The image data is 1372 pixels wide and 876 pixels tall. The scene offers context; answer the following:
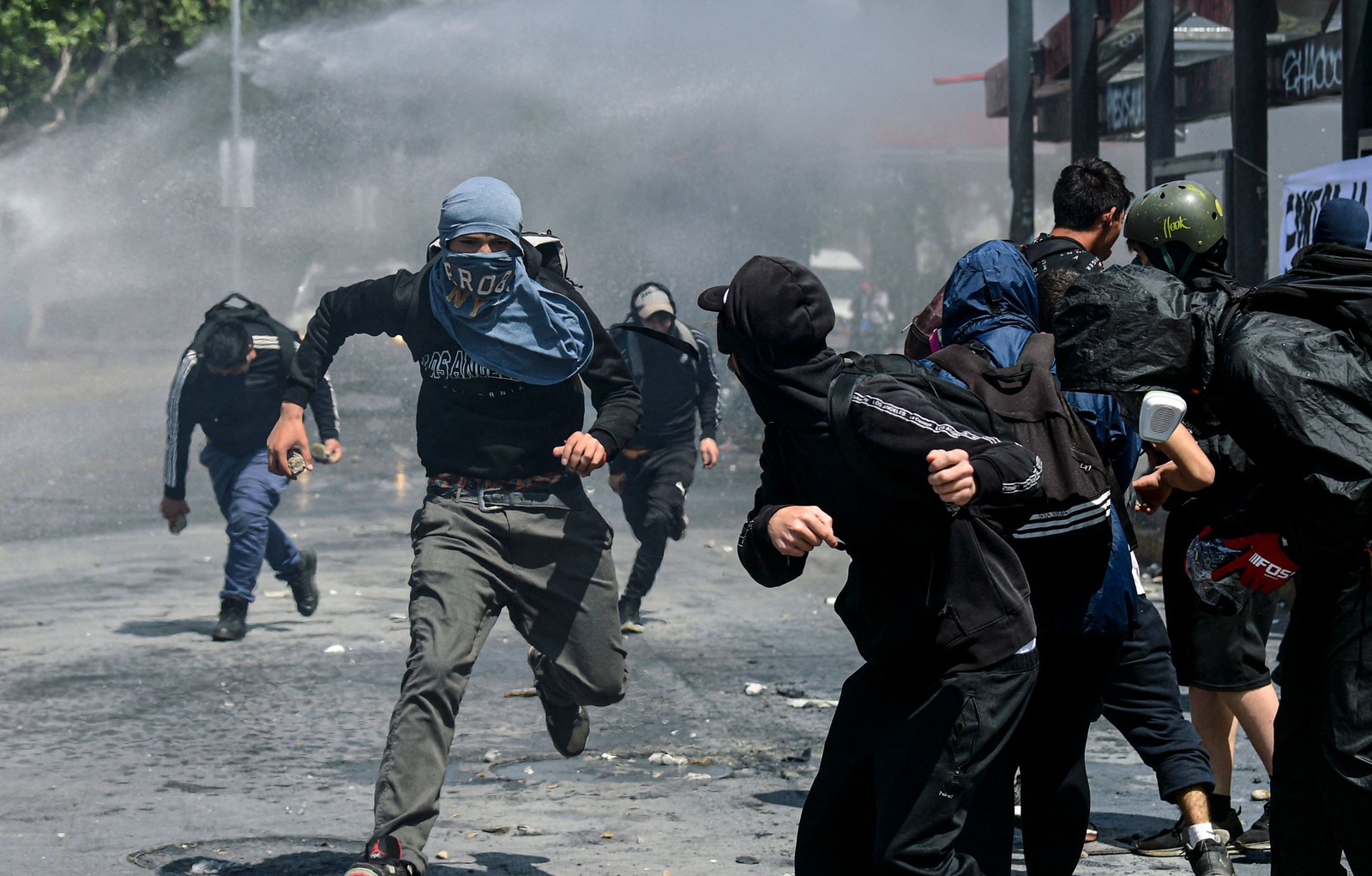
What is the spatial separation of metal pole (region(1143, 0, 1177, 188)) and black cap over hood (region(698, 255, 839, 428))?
22.7ft

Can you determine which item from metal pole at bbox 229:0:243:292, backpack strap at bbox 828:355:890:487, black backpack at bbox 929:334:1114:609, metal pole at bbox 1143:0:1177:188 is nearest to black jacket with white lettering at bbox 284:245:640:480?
black backpack at bbox 929:334:1114:609

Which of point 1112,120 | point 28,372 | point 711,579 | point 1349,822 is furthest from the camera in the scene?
point 28,372

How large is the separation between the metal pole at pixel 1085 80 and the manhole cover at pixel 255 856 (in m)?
7.98

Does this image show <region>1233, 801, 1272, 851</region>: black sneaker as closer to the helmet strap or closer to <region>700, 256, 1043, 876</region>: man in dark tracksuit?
the helmet strap

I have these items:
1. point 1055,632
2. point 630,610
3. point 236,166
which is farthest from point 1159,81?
point 236,166

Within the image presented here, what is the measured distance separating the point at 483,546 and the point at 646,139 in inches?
1029

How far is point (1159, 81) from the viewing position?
982 cm

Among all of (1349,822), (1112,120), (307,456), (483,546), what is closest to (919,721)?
(1349,822)

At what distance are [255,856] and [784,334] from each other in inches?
93.1

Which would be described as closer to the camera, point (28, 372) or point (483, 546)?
point (483, 546)

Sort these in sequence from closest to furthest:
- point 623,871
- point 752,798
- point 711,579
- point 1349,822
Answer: point 1349,822 < point 623,871 < point 752,798 < point 711,579

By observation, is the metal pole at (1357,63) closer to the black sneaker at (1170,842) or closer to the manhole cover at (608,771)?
the black sneaker at (1170,842)

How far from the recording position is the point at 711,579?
9.91 metres

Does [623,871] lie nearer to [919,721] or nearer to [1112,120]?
[919,721]
